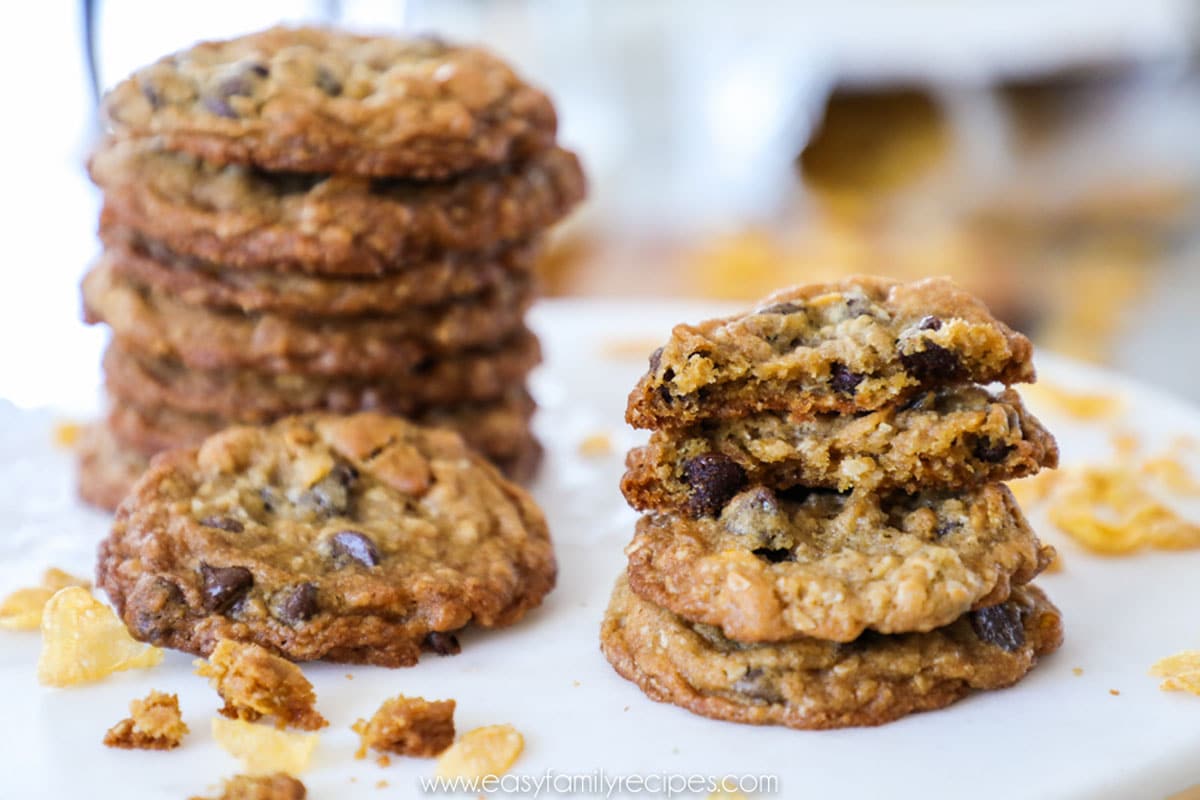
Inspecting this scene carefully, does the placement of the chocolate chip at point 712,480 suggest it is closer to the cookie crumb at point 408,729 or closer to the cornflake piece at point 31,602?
the cookie crumb at point 408,729

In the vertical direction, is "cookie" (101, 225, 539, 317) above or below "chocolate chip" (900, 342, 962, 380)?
below

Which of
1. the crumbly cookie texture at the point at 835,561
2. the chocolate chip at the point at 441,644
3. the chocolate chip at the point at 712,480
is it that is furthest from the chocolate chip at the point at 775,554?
the chocolate chip at the point at 441,644

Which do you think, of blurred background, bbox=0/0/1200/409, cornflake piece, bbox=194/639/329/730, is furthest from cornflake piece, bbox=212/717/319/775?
blurred background, bbox=0/0/1200/409

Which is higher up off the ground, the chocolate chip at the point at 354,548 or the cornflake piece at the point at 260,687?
the chocolate chip at the point at 354,548

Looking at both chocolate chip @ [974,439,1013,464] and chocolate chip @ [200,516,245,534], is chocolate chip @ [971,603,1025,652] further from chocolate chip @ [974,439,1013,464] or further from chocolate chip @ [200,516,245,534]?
chocolate chip @ [200,516,245,534]

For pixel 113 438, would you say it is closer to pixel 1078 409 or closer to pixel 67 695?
pixel 67 695

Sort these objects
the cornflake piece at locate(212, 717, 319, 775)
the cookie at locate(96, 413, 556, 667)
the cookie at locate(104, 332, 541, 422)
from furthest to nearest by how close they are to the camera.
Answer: the cookie at locate(104, 332, 541, 422) < the cookie at locate(96, 413, 556, 667) < the cornflake piece at locate(212, 717, 319, 775)

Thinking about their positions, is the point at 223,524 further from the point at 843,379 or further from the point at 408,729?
the point at 843,379
